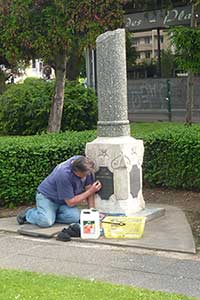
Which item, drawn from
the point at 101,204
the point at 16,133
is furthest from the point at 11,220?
the point at 16,133

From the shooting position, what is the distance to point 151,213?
26.9ft

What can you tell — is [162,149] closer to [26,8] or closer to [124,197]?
[124,197]

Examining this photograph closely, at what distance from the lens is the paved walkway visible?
5605mm

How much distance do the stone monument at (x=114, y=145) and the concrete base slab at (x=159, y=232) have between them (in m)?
0.48

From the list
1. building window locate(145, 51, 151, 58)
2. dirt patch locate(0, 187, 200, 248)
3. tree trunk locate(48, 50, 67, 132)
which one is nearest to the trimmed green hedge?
dirt patch locate(0, 187, 200, 248)

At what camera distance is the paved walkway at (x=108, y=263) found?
5.61 m

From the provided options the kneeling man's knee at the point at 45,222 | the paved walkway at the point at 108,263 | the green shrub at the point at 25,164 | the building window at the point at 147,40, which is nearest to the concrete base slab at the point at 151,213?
the kneeling man's knee at the point at 45,222

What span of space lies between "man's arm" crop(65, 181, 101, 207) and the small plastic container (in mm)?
494

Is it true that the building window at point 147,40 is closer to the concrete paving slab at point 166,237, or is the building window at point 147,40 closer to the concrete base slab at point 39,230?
the concrete paving slab at point 166,237

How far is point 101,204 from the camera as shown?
820 centimetres

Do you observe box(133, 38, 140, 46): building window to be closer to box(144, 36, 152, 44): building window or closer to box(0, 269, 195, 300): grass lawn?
box(144, 36, 152, 44): building window

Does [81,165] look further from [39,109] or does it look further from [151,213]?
[39,109]

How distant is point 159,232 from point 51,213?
1380 mm

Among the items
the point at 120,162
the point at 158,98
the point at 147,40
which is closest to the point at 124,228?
the point at 120,162
